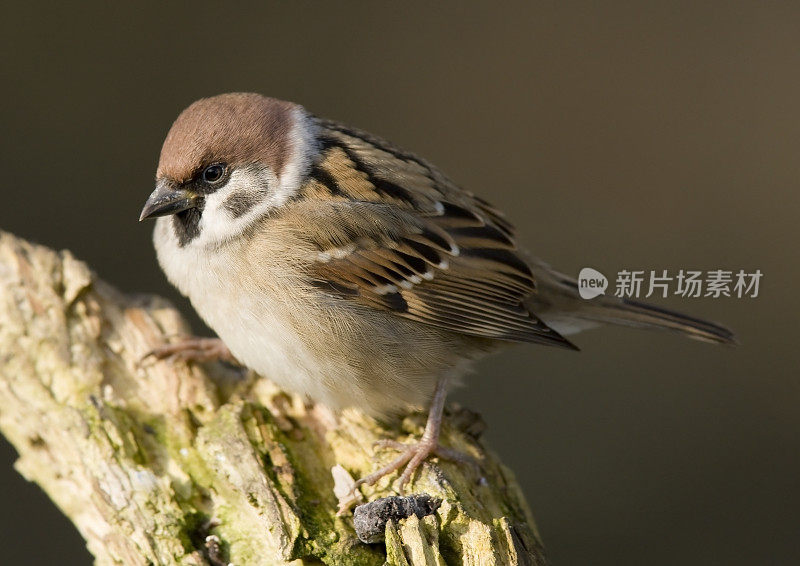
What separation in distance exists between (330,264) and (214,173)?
0.56 m

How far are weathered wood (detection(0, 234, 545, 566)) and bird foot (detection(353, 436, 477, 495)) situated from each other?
1.5 inches

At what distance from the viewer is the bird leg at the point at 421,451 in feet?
11.1

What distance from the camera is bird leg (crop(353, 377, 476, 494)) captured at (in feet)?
11.1

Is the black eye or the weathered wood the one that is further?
the black eye

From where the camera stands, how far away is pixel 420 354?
3615 millimetres

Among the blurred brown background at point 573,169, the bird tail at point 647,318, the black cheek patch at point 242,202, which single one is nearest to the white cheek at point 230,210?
the black cheek patch at point 242,202

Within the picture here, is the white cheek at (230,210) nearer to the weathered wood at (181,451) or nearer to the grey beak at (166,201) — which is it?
the grey beak at (166,201)

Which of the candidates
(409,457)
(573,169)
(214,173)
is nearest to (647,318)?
(409,457)

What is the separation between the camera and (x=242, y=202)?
353cm
